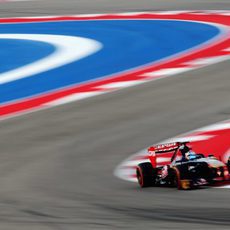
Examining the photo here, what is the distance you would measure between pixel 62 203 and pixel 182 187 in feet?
3.27

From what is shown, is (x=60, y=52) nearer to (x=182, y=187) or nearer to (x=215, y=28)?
(x=215, y=28)

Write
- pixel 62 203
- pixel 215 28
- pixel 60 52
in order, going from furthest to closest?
1. pixel 215 28
2. pixel 60 52
3. pixel 62 203

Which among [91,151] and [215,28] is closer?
[91,151]

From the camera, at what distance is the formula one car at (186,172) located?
8.16m

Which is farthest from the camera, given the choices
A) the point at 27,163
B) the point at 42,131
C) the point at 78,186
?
the point at 42,131

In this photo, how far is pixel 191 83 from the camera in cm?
1418

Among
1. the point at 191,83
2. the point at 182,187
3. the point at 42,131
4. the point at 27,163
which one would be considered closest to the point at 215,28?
the point at 191,83

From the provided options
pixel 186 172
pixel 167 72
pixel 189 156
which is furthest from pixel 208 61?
pixel 186 172

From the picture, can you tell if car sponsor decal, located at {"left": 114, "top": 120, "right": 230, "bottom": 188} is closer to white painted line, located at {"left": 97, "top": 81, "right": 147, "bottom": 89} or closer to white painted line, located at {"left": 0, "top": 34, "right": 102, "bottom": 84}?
white painted line, located at {"left": 97, "top": 81, "right": 147, "bottom": 89}

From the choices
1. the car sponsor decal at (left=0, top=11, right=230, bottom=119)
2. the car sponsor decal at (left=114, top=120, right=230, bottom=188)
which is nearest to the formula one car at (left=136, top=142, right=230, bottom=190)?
the car sponsor decal at (left=114, top=120, right=230, bottom=188)

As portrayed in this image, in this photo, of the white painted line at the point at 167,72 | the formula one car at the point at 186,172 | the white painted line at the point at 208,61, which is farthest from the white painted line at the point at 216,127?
the white painted line at the point at 208,61

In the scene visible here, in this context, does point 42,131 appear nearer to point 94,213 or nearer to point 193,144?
point 193,144

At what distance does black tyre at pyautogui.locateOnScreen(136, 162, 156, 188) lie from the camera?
8.45 meters

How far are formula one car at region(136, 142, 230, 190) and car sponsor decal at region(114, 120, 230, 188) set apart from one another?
1.15 feet
